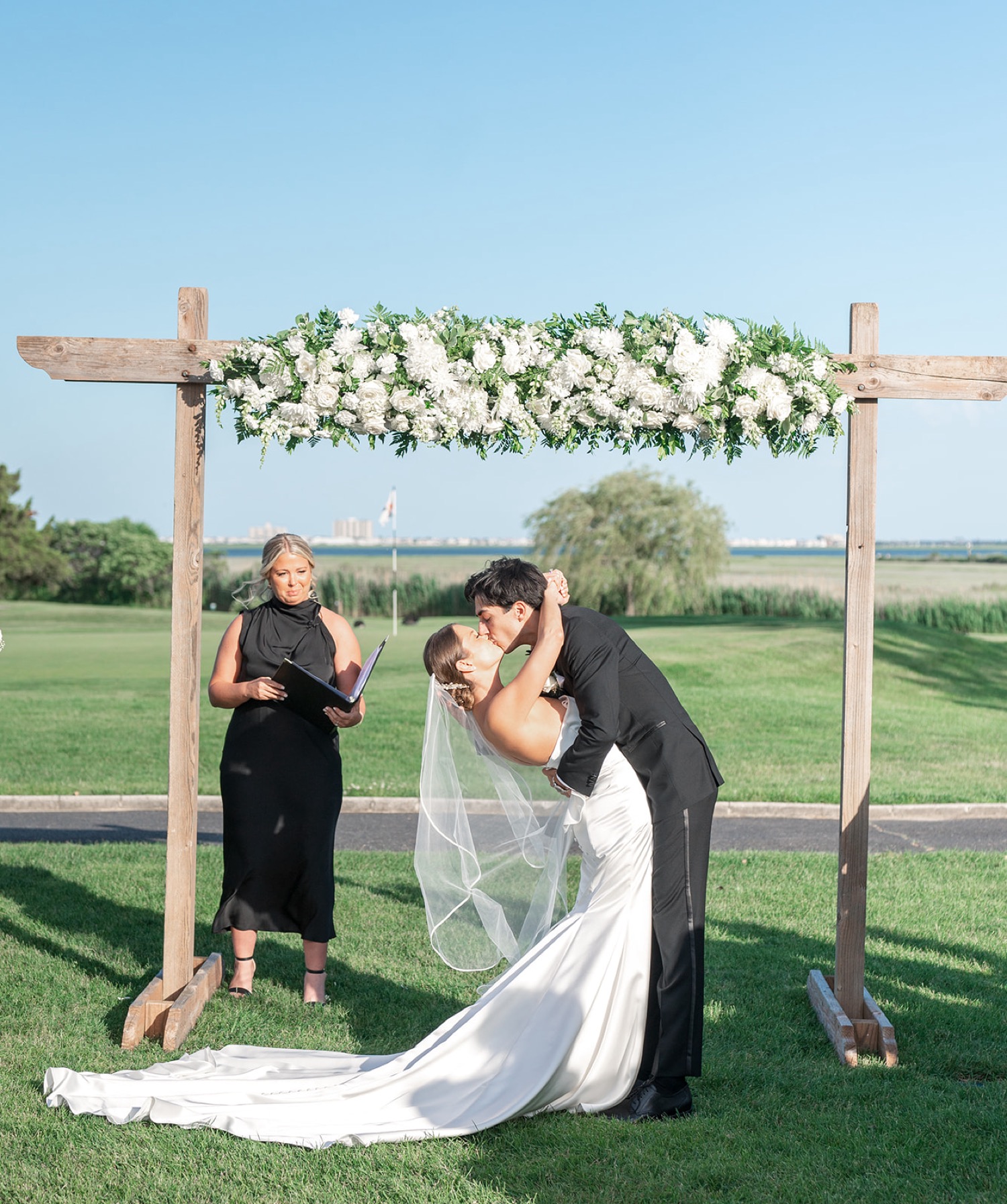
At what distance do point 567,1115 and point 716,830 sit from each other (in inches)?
254

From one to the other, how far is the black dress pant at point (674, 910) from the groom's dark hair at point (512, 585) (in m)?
0.76

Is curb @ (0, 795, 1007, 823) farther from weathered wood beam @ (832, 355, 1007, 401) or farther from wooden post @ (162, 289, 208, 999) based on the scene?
weathered wood beam @ (832, 355, 1007, 401)

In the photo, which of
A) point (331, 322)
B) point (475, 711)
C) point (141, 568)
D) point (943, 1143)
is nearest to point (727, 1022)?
point (943, 1143)

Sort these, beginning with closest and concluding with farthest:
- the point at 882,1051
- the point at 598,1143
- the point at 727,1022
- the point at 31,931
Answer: the point at 598,1143 → the point at 882,1051 → the point at 727,1022 → the point at 31,931

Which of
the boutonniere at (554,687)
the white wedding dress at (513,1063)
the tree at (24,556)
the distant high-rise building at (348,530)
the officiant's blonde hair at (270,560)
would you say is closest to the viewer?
the white wedding dress at (513,1063)

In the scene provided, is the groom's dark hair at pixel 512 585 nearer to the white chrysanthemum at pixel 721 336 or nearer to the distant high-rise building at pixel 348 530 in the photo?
the white chrysanthemum at pixel 721 336

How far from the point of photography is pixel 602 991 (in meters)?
4.31

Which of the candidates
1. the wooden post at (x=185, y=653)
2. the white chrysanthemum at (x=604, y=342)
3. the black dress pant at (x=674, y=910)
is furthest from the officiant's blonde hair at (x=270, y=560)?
the black dress pant at (x=674, y=910)

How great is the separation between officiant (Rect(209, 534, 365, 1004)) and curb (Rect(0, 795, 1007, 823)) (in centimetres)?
537

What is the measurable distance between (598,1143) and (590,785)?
1301 millimetres

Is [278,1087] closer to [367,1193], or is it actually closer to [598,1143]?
[367,1193]

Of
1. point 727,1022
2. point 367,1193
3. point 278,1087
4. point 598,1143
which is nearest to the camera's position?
point 367,1193

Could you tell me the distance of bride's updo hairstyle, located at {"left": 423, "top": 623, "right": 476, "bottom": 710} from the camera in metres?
4.46

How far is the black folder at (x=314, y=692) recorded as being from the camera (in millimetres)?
5180
